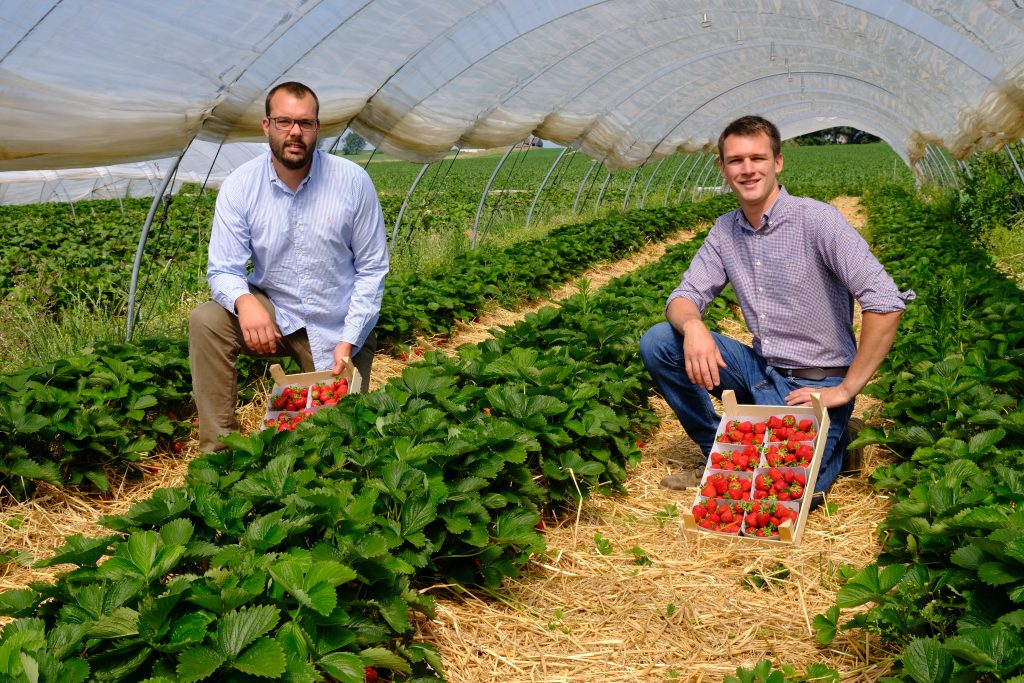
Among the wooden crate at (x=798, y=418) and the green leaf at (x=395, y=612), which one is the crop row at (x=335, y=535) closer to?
the green leaf at (x=395, y=612)

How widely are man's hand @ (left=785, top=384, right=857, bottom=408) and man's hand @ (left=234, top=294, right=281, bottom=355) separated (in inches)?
86.7

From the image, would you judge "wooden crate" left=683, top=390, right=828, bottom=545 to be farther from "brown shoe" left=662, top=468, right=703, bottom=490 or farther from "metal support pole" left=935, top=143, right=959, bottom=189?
"metal support pole" left=935, top=143, right=959, bottom=189

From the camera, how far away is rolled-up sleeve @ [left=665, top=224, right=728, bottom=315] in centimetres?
378

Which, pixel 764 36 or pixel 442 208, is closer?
pixel 764 36

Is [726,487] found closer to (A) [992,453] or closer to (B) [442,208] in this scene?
(A) [992,453]

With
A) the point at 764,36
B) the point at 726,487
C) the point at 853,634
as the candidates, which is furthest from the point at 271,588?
the point at 764,36

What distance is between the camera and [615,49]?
33.2ft

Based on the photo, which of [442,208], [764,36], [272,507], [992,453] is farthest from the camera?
[442,208]

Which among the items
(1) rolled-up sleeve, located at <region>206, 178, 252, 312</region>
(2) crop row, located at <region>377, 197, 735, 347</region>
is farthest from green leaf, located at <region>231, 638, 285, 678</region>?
(2) crop row, located at <region>377, 197, 735, 347</region>

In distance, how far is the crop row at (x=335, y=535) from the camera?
1.79 m

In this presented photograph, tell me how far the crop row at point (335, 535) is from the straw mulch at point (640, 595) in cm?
15

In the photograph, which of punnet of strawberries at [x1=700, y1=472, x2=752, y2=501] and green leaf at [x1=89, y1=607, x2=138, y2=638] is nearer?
green leaf at [x1=89, y1=607, x2=138, y2=638]

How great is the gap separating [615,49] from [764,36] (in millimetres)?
2317

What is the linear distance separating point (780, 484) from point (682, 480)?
632 mm
